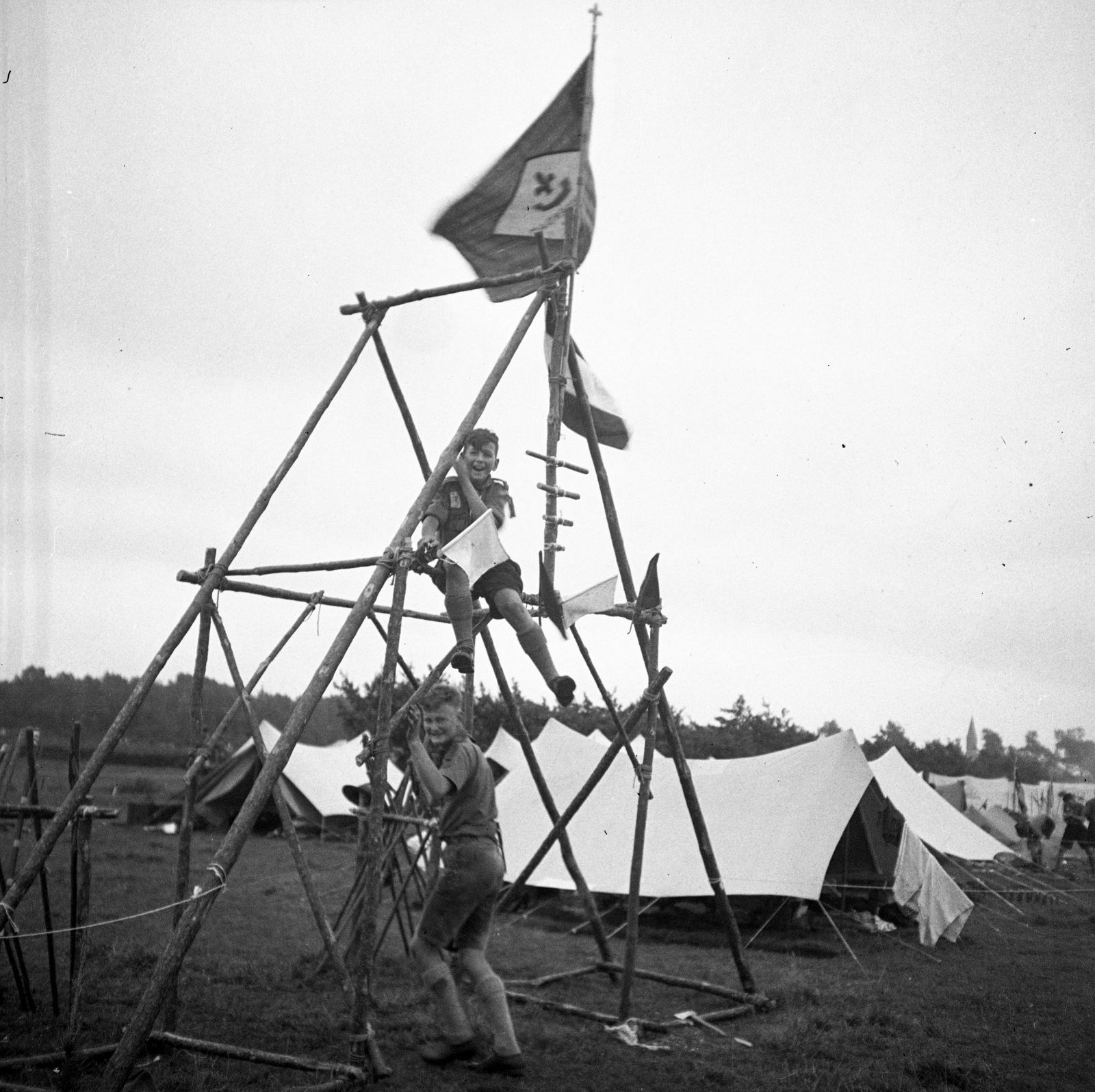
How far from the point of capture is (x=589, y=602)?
6312mm

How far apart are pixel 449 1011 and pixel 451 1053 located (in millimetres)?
222

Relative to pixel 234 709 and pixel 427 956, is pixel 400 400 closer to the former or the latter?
pixel 234 709

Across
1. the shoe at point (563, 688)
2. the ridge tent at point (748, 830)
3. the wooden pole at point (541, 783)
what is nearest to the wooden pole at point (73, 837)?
the shoe at point (563, 688)

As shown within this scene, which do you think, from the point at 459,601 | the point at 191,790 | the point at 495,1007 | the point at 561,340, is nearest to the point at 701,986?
the point at 495,1007

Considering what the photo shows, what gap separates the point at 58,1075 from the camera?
4.48 metres

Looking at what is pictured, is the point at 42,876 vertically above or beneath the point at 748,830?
above

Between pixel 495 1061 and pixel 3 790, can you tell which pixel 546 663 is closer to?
pixel 495 1061

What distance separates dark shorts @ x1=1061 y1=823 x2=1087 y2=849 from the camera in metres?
21.0

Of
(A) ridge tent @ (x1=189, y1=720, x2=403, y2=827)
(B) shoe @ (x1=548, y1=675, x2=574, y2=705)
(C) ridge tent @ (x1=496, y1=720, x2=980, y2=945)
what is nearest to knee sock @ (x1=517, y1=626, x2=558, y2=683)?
(B) shoe @ (x1=548, y1=675, x2=574, y2=705)

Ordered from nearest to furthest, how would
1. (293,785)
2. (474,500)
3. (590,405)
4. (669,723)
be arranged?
(474,500) → (669,723) → (590,405) → (293,785)

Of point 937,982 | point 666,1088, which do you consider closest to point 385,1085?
point 666,1088

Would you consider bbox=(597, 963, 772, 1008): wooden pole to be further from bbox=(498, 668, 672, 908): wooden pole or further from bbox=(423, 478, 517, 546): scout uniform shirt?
bbox=(423, 478, 517, 546): scout uniform shirt

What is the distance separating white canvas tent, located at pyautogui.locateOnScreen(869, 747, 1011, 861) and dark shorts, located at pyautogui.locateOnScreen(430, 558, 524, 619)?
9.38 meters

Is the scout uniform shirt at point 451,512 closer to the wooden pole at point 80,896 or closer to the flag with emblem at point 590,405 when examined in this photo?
the flag with emblem at point 590,405
